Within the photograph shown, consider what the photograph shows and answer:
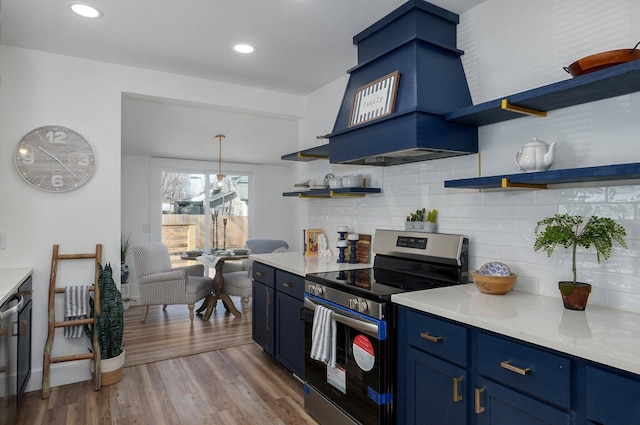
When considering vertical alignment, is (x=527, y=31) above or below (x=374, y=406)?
above

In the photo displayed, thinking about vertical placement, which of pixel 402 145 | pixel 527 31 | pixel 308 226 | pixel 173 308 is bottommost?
pixel 173 308

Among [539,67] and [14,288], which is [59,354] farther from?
[539,67]

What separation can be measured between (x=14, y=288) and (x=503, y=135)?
111 inches

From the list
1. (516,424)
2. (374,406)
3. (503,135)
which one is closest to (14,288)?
(374,406)

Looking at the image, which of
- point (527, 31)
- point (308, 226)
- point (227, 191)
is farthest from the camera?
point (227, 191)

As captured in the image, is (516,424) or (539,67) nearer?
(516,424)

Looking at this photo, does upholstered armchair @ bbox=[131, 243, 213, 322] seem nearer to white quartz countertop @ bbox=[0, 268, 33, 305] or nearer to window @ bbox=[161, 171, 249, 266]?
window @ bbox=[161, 171, 249, 266]

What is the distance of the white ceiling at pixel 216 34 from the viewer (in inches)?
90.8

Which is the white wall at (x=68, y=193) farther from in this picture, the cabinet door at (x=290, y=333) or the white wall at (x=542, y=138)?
the white wall at (x=542, y=138)

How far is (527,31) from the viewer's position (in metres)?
2.03

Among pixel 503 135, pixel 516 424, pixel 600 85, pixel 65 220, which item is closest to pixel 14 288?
pixel 65 220

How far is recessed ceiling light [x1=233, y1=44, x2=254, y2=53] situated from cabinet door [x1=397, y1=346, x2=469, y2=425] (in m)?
2.29

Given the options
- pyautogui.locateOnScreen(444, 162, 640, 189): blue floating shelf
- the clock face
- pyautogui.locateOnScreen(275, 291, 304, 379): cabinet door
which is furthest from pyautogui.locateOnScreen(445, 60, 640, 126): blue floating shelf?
the clock face

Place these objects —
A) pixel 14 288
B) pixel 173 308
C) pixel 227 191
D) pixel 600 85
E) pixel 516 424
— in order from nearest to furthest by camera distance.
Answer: pixel 516 424 → pixel 600 85 → pixel 14 288 → pixel 173 308 → pixel 227 191
